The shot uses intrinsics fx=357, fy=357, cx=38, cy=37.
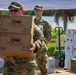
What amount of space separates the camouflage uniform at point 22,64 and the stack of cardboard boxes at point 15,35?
222mm

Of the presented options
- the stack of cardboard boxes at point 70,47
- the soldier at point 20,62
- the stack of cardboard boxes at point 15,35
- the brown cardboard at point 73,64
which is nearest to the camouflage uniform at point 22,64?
the soldier at point 20,62

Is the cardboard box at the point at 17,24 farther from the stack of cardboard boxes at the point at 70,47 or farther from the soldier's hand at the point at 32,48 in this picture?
the stack of cardboard boxes at the point at 70,47

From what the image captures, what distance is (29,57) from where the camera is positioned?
16.1ft

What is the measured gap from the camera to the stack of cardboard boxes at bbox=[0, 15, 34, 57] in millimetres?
4629

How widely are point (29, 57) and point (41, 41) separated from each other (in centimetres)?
28

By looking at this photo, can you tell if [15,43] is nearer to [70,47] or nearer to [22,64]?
[22,64]

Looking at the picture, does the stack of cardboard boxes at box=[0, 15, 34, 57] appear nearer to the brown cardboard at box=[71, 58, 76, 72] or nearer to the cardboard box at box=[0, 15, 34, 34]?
the cardboard box at box=[0, 15, 34, 34]

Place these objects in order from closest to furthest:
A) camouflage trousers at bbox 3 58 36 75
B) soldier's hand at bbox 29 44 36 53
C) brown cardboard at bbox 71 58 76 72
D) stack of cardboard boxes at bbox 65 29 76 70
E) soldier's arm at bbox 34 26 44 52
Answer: soldier's hand at bbox 29 44 36 53 < soldier's arm at bbox 34 26 44 52 < camouflage trousers at bbox 3 58 36 75 < brown cardboard at bbox 71 58 76 72 < stack of cardboard boxes at bbox 65 29 76 70

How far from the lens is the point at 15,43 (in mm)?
4664

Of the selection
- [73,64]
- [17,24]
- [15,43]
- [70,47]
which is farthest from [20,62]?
[70,47]

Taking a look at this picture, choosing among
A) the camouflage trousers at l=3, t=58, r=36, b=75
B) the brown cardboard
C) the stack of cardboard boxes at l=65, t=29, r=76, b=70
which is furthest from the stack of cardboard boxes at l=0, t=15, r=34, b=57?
the stack of cardboard boxes at l=65, t=29, r=76, b=70

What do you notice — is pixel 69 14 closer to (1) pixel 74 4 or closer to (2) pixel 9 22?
(1) pixel 74 4

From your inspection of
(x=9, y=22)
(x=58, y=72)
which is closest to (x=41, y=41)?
(x=9, y=22)

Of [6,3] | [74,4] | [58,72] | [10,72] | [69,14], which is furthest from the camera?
[69,14]
